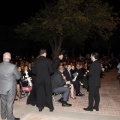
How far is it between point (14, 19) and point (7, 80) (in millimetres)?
26193

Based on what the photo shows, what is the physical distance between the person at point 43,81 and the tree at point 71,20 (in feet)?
44.4

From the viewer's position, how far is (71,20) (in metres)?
Answer: 22.5

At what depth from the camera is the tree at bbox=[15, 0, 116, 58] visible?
2225cm

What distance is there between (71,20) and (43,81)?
47.9 ft

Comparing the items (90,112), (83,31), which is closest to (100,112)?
(90,112)

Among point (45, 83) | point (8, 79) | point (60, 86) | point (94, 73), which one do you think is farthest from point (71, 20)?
point (8, 79)

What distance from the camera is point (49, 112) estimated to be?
839cm

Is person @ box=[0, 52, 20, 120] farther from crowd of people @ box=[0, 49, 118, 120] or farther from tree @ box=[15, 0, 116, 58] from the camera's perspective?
tree @ box=[15, 0, 116, 58]

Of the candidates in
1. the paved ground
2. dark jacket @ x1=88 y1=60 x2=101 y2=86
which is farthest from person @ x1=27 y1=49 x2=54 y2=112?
dark jacket @ x1=88 y1=60 x2=101 y2=86

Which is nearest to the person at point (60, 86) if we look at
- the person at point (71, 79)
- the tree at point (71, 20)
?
the person at point (71, 79)

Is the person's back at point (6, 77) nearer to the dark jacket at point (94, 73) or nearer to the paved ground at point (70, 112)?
the paved ground at point (70, 112)

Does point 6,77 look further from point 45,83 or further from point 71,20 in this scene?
point 71,20

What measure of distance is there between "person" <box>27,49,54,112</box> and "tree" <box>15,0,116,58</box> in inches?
533

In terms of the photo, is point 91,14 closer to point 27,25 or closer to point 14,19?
point 27,25
